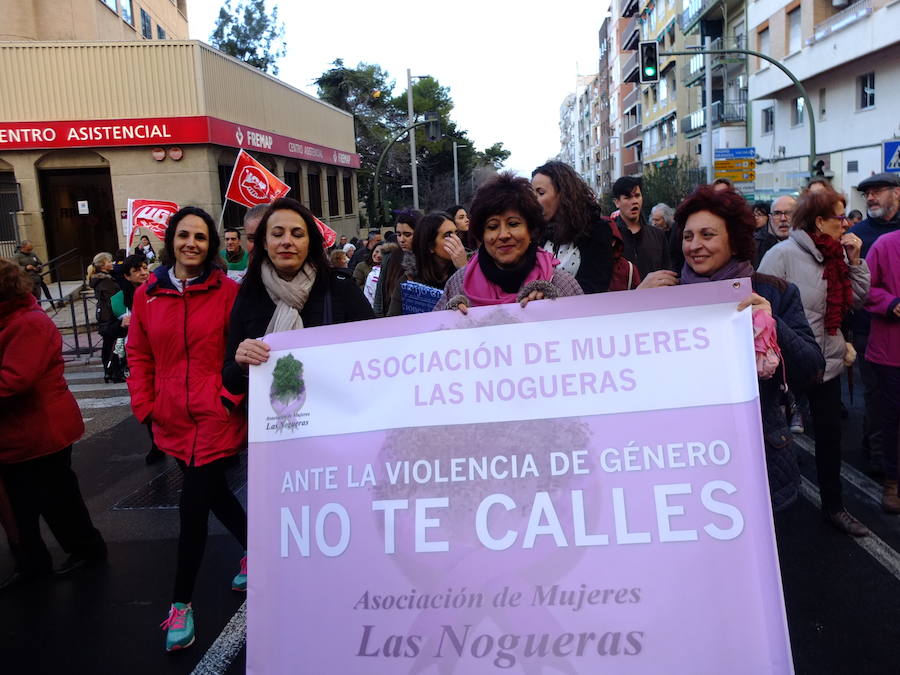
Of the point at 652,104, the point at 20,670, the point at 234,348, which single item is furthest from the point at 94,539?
the point at 652,104

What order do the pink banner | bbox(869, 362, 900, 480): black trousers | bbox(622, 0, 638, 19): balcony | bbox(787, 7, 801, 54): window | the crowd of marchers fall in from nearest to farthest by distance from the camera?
the pink banner < the crowd of marchers < bbox(869, 362, 900, 480): black trousers < bbox(787, 7, 801, 54): window < bbox(622, 0, 638, 19): balcony

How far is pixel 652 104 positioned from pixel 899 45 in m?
40.8

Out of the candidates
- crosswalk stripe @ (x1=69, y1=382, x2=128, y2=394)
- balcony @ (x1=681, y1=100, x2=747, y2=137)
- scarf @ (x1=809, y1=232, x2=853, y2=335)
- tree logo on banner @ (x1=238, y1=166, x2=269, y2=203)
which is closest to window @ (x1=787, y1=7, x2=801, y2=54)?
balcony @ (x1=681, y1=100, x2=747, y2=137)

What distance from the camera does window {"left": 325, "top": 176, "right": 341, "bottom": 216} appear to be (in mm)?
35156

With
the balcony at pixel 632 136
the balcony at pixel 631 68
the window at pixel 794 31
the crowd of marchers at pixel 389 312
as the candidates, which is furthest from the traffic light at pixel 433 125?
the balcony at pixel 632 136

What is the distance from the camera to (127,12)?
97.5ft

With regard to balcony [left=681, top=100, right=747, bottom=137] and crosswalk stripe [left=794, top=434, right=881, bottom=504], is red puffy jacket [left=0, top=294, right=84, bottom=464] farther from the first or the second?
balcony [left=681, top=100, right=747, bottom=137]

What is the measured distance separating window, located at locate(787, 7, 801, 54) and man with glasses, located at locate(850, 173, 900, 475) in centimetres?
2544

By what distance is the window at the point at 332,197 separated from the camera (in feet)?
115

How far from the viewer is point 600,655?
7.32 ft

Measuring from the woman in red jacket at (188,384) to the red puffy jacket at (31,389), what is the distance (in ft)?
2.47

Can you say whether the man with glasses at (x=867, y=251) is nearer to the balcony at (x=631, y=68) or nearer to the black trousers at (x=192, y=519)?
the black trousers at (x=192, y=519)

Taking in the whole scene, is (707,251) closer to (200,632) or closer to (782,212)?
(200,632)

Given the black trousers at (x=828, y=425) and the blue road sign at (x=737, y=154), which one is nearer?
the black trousers at (x=828, y=425)
